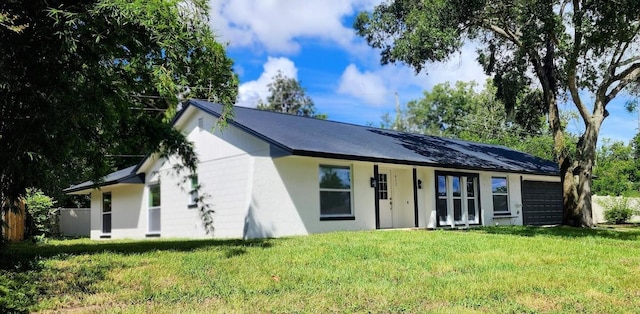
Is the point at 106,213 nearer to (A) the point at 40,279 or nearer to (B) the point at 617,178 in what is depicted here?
(A) the point at 40,279

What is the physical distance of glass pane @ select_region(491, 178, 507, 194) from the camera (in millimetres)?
19625

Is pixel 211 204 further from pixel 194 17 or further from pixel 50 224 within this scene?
pixel 50 224

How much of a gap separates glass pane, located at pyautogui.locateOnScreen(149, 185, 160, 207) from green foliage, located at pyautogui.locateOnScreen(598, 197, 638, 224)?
20.3m

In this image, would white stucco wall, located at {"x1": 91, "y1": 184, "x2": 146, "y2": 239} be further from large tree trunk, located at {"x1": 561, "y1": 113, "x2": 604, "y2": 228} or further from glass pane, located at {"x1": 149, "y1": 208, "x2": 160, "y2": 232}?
large tree trunk, located at {"x1": 561, "y1": 113, "x2": 604, "y2": 228}

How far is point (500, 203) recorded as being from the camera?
20.0 meters

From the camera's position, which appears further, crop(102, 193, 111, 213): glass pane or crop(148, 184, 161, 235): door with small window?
crop(102, 193, 111, 213): glass pane

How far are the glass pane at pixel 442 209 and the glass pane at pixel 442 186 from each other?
0.24 metres

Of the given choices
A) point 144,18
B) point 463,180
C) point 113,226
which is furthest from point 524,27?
point 113,226

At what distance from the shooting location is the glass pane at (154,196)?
61.8 ft

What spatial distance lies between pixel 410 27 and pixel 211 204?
8435mm

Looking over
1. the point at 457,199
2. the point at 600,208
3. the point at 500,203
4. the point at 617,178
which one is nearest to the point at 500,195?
the point at 500,203

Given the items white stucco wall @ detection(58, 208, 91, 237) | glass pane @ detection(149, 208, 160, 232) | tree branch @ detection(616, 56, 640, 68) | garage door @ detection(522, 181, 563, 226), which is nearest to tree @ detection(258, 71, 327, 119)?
white stucco wall @ detection(58, 208, 91, 237)

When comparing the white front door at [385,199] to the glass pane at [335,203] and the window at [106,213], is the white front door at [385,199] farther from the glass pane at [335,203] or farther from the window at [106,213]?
the window at [106,213]

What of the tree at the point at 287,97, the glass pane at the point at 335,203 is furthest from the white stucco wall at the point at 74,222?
the tree at the point at 287,97
